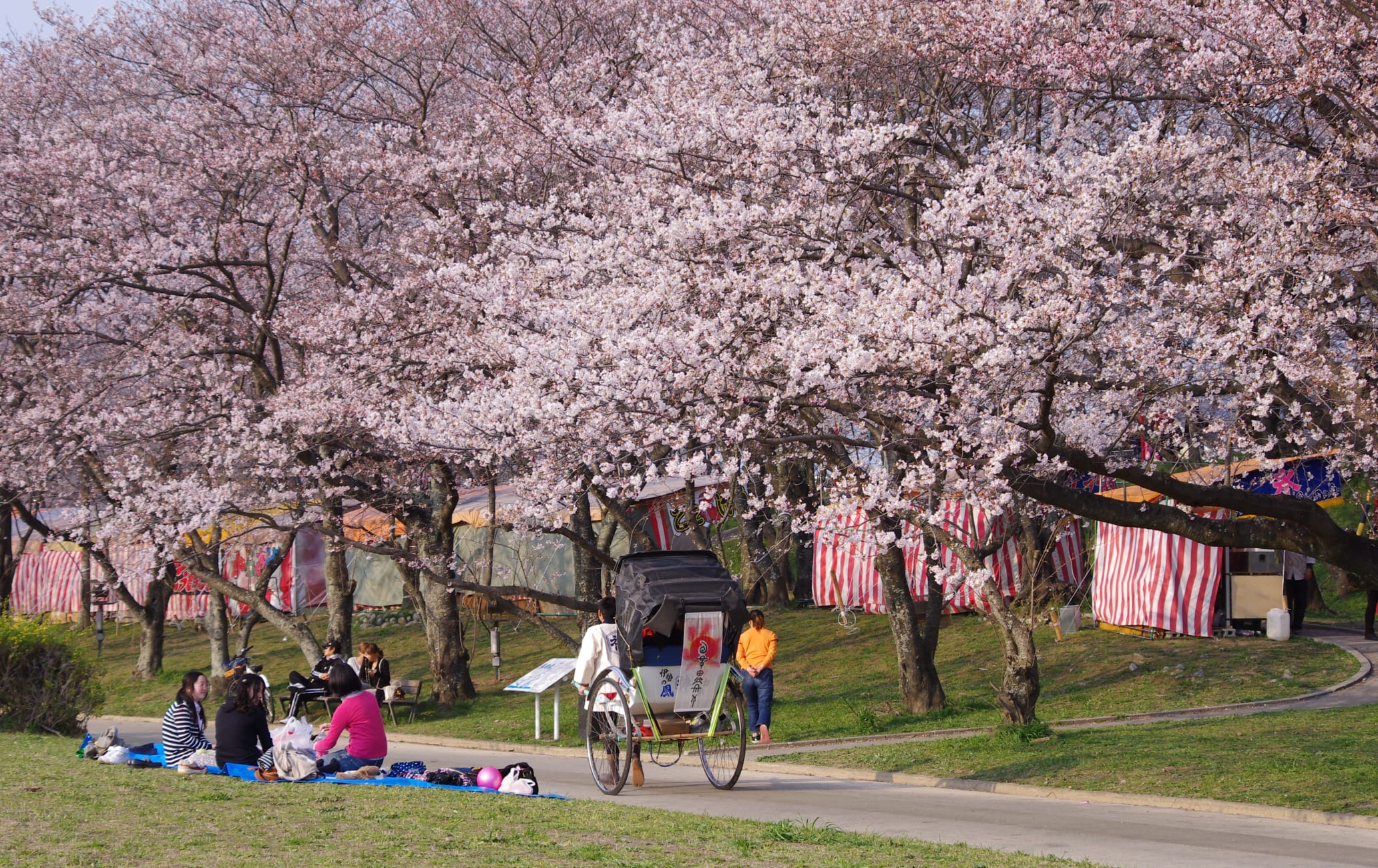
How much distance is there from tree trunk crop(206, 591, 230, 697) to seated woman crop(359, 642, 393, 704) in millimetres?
8037

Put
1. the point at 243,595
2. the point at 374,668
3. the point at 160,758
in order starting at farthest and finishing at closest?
the point at 243,595, the point at 374,668, the point at 160,758

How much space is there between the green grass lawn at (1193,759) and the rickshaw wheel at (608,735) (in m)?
3.16

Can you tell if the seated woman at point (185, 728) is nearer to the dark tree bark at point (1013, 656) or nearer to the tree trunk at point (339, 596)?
the dark tree bark at point (1013, 656)

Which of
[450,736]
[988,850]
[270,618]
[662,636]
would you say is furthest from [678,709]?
[270,618]

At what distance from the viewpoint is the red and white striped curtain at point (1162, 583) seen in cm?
2128

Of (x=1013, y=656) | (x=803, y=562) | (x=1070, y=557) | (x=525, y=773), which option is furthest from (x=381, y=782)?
(x=803, y=562)

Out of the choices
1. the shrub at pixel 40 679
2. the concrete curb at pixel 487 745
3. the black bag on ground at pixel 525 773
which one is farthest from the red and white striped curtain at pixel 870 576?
the shrub at pixel 40 679

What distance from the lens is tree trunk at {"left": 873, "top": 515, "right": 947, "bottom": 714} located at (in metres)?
17.8

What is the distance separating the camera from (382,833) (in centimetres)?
791

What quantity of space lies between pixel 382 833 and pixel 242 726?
4.50m

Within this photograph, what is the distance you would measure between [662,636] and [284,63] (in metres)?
13.9

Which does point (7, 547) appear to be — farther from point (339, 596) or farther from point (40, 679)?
point (40, 679)

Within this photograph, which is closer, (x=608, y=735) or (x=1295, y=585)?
(x=608, y=735)

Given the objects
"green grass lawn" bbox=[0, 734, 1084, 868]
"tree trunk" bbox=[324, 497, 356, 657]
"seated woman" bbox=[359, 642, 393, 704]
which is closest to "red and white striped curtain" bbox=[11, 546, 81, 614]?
"tree trunk" bbox=[324, 497, 356, 657]
